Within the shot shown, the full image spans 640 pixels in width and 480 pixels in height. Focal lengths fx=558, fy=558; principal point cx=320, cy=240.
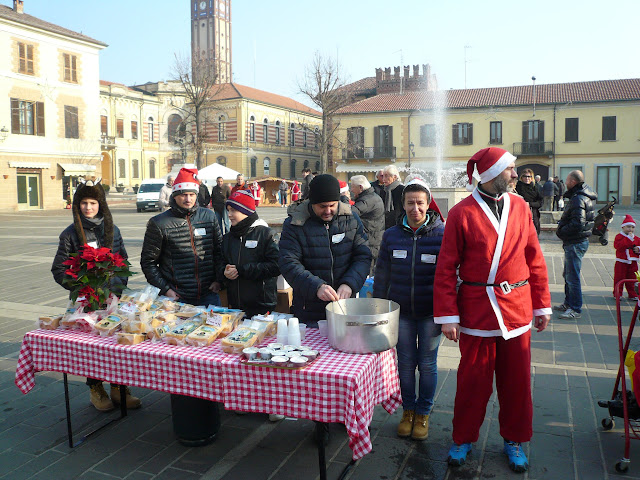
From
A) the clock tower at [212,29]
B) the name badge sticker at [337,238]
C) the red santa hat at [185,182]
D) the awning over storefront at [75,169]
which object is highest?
the clock tower at [212,29]

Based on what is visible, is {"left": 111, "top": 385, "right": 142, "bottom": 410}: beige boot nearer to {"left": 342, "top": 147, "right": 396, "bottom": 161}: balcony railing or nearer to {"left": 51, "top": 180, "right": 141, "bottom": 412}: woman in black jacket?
{"left": 51, "top": 180, "right": 141, "bottom": 412}: woman in black jacket

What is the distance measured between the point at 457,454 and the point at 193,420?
5.89 ft

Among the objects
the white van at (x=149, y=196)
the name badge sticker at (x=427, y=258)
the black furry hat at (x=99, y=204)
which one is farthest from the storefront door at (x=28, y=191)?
the name badge sticker at (x=427, y=258)

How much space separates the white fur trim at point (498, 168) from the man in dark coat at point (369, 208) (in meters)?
3.87

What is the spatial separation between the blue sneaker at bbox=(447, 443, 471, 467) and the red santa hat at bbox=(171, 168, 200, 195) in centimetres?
282

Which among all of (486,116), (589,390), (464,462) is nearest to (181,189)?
(464,462)

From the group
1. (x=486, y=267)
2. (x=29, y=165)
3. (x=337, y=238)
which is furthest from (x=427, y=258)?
(x=29, y=165)

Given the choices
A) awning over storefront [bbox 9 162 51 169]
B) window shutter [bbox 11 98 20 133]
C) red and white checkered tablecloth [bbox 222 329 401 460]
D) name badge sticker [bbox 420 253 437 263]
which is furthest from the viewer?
window shutter [bbox 11 98 20 133]

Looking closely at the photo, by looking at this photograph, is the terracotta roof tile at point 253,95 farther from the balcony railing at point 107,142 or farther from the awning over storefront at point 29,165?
→ the awning over storefront at point 29,165

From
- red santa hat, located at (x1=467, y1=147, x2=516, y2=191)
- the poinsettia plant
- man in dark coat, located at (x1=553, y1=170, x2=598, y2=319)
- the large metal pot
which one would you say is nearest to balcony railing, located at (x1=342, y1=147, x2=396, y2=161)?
man in dark coat, located at (x1=553, y1=170, x2=598, y2=319)

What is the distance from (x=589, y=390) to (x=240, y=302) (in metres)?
3.06

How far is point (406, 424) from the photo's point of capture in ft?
13.3

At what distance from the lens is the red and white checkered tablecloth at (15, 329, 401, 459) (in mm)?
2994

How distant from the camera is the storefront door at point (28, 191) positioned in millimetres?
31719
